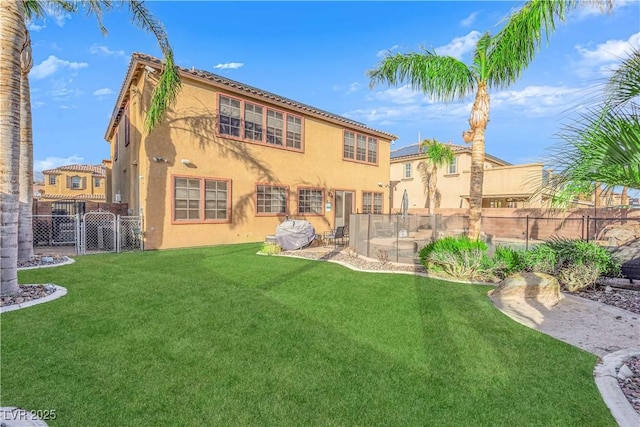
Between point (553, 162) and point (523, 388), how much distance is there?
2.32 meters

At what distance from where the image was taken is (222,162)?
14.0m

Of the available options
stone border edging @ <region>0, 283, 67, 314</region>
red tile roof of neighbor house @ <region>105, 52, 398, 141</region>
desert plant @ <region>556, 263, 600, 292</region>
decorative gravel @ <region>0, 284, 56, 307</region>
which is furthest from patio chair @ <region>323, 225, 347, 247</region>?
decorative gravel @ <region>0, 284, 56, 307</region>

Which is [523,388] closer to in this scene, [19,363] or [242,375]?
[242,375]

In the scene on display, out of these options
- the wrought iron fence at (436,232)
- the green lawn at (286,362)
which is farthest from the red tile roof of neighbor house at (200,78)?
the green lawn at (286,362)

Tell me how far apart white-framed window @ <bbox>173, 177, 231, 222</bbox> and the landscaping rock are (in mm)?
11140

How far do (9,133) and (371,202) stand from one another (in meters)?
18.5

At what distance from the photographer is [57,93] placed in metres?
23.2

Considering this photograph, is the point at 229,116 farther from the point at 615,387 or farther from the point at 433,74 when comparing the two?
the point at 615,387

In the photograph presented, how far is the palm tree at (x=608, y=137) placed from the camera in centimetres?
292

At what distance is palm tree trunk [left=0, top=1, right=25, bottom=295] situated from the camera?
5.41m

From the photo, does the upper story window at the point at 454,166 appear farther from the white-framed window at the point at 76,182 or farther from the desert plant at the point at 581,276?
the white-framed window at the point at 76,182

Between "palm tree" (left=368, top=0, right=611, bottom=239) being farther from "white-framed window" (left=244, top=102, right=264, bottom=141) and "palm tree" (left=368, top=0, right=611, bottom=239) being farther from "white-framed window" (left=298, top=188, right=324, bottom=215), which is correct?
"white-framed window" (left=298, top=188, right=324, bottom=215)

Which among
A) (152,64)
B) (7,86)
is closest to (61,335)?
(7,86)

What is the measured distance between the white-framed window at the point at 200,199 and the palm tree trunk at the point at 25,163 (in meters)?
4.31
